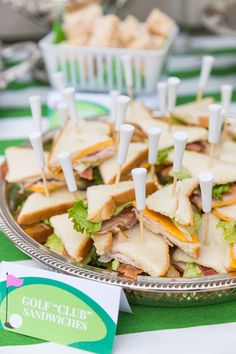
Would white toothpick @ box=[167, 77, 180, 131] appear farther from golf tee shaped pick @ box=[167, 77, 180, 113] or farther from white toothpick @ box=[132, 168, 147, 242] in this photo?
white toothpick @ box=[132, 168, 147, 242]

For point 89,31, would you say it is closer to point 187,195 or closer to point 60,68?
point 60,68

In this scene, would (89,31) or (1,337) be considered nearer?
(1,337)

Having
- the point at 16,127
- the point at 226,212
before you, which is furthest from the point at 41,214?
the point at 16,127

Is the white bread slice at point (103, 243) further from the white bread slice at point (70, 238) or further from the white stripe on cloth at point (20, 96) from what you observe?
the white stripe on cloth at point (20, 96)

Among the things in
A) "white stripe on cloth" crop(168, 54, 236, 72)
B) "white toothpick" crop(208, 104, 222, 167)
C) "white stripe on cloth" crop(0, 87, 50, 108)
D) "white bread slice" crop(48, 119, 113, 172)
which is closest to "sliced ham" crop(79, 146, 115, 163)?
"white bread slice" crop(48, 119, 113, 172)

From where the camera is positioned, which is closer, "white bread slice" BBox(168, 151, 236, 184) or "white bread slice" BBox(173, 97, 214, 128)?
"white bread slice" BBox(168, 151, 236, 184)

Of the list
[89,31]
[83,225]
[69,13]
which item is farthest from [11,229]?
[69,13]
